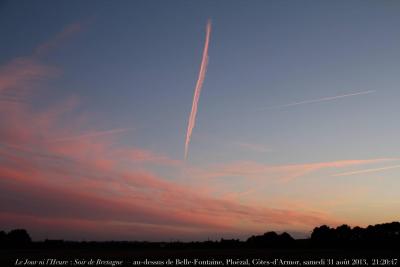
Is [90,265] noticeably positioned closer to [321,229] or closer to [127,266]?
[127,266]

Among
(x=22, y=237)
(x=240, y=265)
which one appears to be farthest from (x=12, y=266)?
(x=22, y=237)

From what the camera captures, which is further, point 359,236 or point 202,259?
point 359,236

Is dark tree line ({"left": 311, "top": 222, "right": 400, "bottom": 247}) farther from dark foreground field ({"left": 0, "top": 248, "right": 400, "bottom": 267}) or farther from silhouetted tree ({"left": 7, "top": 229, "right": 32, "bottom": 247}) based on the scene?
silhouetted tree ({"left": 7, "top": 229, "right": 32, "bottom": 247})

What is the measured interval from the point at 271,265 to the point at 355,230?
93657 millimetres

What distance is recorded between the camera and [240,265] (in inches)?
1736

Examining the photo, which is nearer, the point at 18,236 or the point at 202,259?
the point at 202,259

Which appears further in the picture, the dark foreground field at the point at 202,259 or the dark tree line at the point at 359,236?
the dark tree line at the point at 359,236

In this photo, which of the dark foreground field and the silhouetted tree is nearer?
the dark foreground field

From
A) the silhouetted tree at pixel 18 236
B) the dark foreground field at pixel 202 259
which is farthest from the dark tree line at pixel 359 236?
the silhouetted tree at pixel 18 236

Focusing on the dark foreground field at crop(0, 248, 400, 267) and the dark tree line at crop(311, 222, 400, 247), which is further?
the dark tree line at crop(311, 222, 400, 247)

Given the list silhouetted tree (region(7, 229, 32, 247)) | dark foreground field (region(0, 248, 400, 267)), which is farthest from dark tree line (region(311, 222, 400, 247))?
silhouetted tree (region(7, 229, 32, 247))

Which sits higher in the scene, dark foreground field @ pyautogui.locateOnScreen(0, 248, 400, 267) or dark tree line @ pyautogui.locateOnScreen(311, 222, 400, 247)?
dark tree line @ pyautogui.locateOnScreen(311, 222, 400, 247)

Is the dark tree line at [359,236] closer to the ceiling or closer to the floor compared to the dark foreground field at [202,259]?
closer to the ceiling

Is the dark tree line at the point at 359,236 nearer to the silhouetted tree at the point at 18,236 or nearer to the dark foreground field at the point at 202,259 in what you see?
the dark foreground field at the point at 202,259
